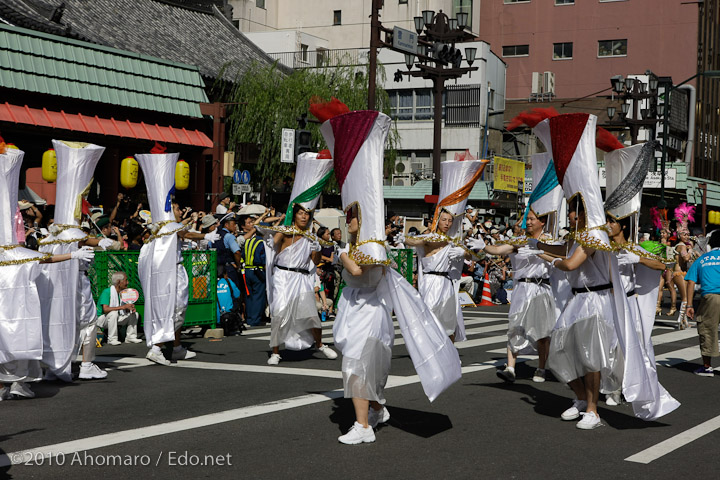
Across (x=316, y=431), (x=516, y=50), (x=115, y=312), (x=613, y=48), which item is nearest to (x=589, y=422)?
(x=316, y=431)

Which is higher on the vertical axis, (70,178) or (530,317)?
(70,178)

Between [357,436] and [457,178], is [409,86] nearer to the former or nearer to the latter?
[457,178]

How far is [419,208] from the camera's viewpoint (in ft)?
149

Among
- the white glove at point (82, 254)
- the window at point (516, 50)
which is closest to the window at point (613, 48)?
the window at point (516, 50)

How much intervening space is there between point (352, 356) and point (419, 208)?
38.6 metres

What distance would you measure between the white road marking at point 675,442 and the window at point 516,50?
186 feet

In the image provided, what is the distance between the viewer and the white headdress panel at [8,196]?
28.5 feet

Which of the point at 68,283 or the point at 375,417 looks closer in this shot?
the point at 375,417

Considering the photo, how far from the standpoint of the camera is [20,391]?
880 centimetres

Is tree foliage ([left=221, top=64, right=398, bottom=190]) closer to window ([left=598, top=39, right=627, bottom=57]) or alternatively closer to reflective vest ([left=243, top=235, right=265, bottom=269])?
reflective vest ([left=243, top=235, right=265, bottom=269])

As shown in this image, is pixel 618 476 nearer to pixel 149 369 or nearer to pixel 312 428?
pixel 312 428

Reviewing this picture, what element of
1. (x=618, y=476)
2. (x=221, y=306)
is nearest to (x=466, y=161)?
(x=221, y=306)

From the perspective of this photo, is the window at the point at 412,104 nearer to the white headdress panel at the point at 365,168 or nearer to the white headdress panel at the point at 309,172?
the white headdress panel at the point at 309,172

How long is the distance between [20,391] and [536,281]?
227 inches
